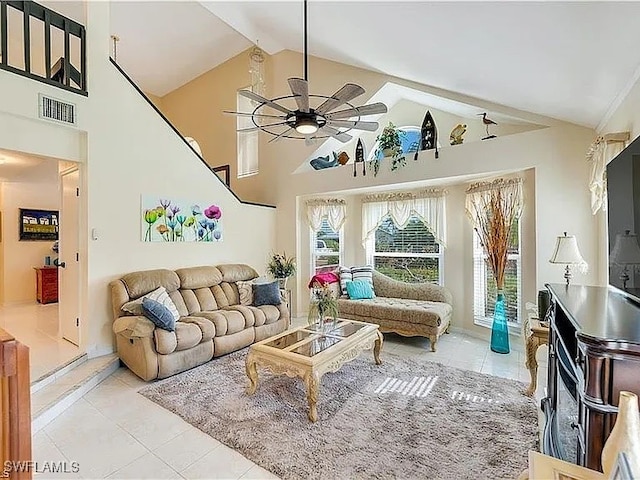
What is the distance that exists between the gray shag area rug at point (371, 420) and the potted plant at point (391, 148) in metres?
2.83

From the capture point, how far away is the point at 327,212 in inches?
240

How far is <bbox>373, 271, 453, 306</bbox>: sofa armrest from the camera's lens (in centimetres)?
496

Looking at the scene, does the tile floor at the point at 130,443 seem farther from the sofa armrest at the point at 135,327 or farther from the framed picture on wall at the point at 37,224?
the framed picture on wall at the point at 37,224

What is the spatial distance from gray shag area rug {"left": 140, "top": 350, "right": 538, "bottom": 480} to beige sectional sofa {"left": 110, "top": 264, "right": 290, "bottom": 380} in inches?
9.2

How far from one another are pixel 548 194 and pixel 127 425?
15.3 feet

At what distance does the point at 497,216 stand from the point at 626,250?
243cm

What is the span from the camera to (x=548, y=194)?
12.6 ft

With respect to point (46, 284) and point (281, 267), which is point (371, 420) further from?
point (46, 284)

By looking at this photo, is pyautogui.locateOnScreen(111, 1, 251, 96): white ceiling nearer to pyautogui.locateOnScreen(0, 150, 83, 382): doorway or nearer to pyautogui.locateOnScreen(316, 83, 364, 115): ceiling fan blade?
pyautogui.locateOnScreen(0, 150, 83, 382): doorway

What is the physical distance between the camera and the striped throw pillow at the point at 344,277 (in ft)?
17.4

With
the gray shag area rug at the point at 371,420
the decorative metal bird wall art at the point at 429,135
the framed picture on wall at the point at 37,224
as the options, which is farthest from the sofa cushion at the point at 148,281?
the framed picture on wall at the point at 37,224

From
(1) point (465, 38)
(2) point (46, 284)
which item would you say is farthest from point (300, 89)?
(2) point (46, 284)

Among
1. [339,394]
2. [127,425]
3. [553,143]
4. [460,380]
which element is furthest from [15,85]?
[553,143]

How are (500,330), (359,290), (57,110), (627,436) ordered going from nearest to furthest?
(627,436) → (57,110) → (500,330) → (359,290)
